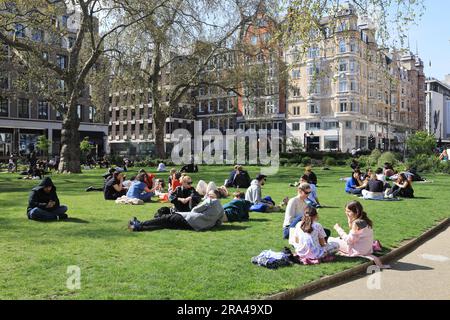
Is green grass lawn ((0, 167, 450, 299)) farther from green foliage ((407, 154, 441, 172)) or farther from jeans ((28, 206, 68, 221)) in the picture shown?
green foliage ((407, 154, 441, 172))

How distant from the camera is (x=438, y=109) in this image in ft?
395

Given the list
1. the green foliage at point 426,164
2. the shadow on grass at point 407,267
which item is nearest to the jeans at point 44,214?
the shadow on grass at point 407,267

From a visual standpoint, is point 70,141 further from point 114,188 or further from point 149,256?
point 149,256

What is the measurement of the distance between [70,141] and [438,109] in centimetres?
11064

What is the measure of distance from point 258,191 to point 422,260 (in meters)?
6.32

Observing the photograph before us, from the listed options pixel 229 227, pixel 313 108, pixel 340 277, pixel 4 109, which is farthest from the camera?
pixel 313 108

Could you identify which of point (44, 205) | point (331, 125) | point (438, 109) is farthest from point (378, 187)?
point (438, 109)

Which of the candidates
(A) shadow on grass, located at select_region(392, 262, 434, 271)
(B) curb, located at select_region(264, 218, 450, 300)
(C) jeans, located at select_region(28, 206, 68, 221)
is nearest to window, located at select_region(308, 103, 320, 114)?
(B) curb, located at select_region(264, 218, 450, 300)

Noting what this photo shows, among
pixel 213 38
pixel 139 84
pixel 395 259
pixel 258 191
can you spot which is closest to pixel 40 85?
pixel 139 84

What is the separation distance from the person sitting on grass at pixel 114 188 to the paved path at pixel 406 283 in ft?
34.2

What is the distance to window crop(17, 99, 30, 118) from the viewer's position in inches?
2309

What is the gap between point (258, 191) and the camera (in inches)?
562

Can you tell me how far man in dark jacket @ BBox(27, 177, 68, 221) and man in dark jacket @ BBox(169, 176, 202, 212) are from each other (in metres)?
2.84
